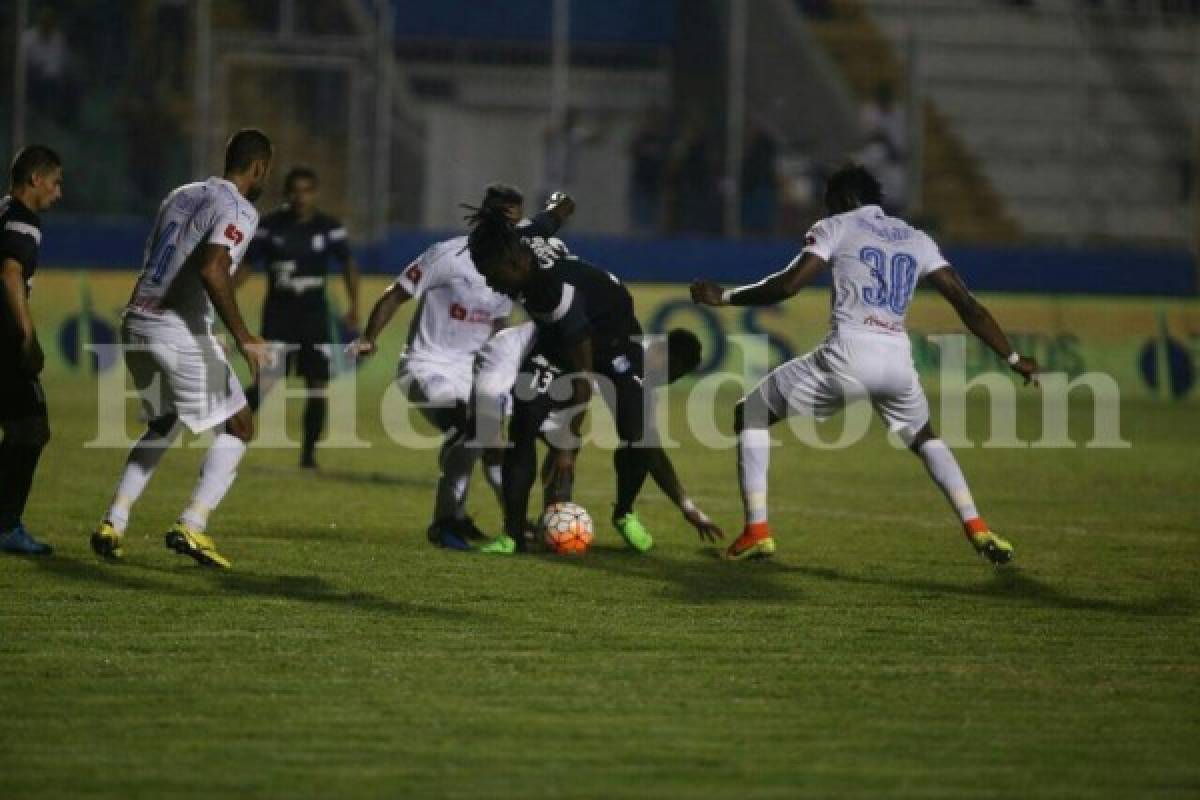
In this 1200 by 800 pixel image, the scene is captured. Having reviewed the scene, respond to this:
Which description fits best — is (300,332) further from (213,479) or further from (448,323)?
(213,479)

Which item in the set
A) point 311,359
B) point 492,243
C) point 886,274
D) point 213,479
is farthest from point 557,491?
point 311,359

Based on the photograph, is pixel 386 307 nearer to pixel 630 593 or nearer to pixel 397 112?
pixel 630 593

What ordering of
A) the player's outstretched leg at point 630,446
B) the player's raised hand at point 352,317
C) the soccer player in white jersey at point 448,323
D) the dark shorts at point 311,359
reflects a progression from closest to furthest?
the player's outstretched leg at point 630,446 → the soccer player in white jersey at point 448,323 → the dark shorts at point 311,359 → the player's raised hand at point 352,317

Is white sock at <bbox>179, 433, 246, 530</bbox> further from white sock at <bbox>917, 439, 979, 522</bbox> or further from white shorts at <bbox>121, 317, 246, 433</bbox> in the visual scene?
white sock at <bbox>917, 439, 979, 522</bbox>

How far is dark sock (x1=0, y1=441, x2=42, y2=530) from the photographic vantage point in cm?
1123

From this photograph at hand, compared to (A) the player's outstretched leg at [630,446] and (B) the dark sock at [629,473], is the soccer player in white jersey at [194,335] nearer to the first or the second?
(A) the player's outstretched leg at [630,446]

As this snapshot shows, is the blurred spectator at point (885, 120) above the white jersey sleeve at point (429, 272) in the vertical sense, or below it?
above

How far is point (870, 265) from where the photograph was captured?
11141mm

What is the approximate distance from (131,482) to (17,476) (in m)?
0.66

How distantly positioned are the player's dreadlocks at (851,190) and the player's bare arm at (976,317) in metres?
0.58

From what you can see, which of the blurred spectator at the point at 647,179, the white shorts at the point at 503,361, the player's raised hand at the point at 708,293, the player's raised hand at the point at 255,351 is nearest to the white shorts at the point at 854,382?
the player's raised hand at the point at 708,293

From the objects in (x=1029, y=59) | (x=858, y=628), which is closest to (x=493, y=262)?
(x=858, y=628)

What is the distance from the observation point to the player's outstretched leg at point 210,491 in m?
10.8

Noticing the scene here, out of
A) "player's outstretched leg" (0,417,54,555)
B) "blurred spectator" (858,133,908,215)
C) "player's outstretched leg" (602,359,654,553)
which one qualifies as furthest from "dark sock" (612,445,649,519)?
"blurred spectator" (858,133,908,215)
